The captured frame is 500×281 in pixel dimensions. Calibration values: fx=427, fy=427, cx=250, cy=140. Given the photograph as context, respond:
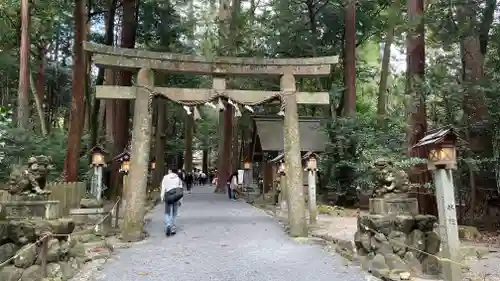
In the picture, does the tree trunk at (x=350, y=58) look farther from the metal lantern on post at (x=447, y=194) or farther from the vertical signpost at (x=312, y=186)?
the metal lantern on post at (x=447, y=194)

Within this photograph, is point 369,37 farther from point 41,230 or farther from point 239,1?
point 41,230

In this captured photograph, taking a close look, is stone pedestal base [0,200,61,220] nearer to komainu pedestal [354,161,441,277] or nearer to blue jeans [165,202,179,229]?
blue jeans [165,202,179,229]

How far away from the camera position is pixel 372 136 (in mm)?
15945

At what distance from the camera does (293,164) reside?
10.8 meters

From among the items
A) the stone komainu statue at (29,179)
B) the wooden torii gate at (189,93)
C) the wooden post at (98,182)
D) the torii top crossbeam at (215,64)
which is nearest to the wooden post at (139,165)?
the wooden torii gate at (189,93)

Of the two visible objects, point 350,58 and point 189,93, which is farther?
point 350,58

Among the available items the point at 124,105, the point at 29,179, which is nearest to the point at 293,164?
the point at 29,179

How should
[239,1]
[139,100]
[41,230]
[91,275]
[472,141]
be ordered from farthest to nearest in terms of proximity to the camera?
[239,1] → [472,141] → [139,100] → [91,275] → [41,230]

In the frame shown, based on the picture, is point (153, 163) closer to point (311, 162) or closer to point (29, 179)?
point (311, 162)

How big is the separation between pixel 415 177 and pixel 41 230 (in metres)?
8.73

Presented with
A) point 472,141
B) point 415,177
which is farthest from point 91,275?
point 472,141

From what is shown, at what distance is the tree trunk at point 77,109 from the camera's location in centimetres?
1375

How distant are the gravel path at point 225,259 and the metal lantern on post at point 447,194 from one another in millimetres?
1351

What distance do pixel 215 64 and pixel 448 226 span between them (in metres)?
7.23
